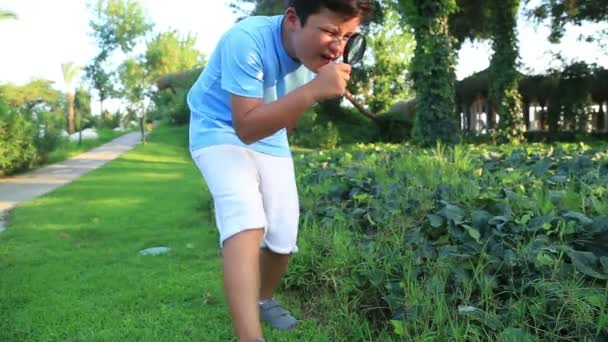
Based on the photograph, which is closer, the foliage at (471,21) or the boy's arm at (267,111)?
the boy's arm at (267,111)

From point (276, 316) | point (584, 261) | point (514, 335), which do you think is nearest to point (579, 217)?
point (584, 261)

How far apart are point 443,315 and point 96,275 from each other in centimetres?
241

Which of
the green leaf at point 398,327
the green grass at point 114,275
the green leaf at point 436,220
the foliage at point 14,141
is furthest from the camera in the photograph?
the foliage at point 14,141

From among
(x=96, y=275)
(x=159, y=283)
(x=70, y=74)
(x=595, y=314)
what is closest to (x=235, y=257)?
(x=595, y=314)

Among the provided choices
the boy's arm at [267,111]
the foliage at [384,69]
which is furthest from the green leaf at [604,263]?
the foliage at [384,69]

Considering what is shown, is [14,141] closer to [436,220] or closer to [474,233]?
[436,220]

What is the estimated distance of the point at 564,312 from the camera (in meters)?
2.00

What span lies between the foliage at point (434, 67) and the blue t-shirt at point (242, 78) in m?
9.87

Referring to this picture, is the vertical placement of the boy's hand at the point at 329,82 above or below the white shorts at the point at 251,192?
above

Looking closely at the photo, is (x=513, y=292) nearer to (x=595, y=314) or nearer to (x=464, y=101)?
(x=595, y=314)

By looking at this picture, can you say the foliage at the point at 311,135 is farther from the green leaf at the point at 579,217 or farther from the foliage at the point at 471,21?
the green leaf at the point at 579,217

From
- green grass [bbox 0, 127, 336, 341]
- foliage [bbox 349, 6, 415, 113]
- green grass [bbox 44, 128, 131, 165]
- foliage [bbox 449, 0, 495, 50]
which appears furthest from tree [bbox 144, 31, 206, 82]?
green grass [bbox 0, 127, 336, 341]

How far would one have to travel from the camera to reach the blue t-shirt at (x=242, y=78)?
2.03 metres

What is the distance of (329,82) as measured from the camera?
1.97m
